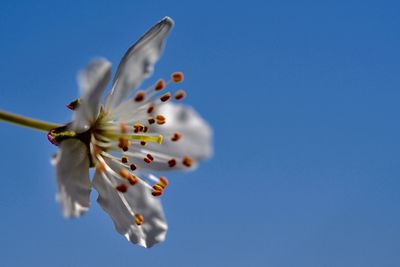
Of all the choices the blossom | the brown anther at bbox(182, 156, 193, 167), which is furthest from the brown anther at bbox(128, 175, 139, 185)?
the brown anther at bbox(182, 156, 193, 167)

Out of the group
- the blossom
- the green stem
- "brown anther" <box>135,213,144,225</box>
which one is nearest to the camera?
the green stem

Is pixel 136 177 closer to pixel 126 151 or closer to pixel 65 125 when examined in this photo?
pixel 126 151

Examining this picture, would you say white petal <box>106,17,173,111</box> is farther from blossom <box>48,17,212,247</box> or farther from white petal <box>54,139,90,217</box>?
white petal <box>54,139,90,217</box>

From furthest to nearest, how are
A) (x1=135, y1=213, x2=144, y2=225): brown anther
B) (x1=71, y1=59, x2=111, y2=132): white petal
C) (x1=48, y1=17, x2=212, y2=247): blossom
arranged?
(x1=135, y1=213, x2=144, y2=225): brown anther, (x1=48, y1=17, x2=212, y2=247): blossom, (x1=71, y1=59, x2=111, y2=132): white petal

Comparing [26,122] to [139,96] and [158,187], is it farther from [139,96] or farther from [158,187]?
[158,187]

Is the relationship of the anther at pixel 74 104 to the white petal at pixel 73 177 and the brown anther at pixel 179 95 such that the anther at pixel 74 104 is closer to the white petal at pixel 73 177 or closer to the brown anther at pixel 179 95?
the white petal at pixel 73 177

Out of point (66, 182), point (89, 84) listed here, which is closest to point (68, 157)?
point (66, 182)
